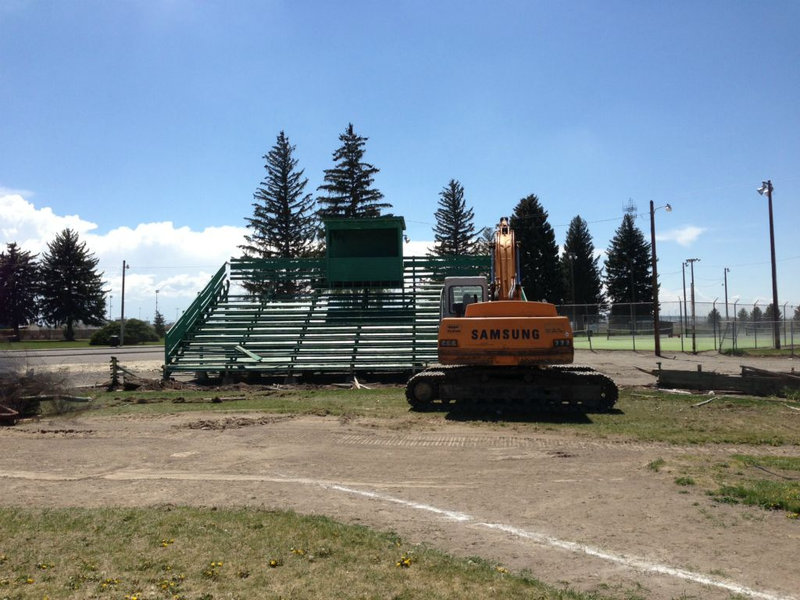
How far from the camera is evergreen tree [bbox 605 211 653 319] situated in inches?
Answer: 3127

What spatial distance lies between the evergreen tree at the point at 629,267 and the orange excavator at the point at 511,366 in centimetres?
7067

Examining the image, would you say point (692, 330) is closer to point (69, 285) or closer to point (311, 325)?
point (311, 325)

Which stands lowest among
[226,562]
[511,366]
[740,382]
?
[226,562]

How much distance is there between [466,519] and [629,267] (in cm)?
8007

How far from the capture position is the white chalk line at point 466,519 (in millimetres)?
4457

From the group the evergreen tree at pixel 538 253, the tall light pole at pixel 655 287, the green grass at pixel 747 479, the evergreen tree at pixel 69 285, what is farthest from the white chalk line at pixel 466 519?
the evergreen tree at pixel 69 285

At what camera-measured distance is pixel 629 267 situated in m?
80.1

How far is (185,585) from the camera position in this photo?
4219mm

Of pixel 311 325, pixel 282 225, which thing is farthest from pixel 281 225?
pixel 311 325

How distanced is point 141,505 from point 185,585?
2504 millimetres

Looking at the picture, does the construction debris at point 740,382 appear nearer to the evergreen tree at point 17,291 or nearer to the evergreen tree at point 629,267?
the evergreen tree at point 629,267

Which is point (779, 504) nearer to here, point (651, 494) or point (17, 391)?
point (651, 494)

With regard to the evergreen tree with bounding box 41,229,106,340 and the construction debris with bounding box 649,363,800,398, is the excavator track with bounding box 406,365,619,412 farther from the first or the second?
the evergreen tree with bounding box 41,229,106,340

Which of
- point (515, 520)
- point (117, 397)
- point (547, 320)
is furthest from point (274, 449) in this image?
point (117, 397)
